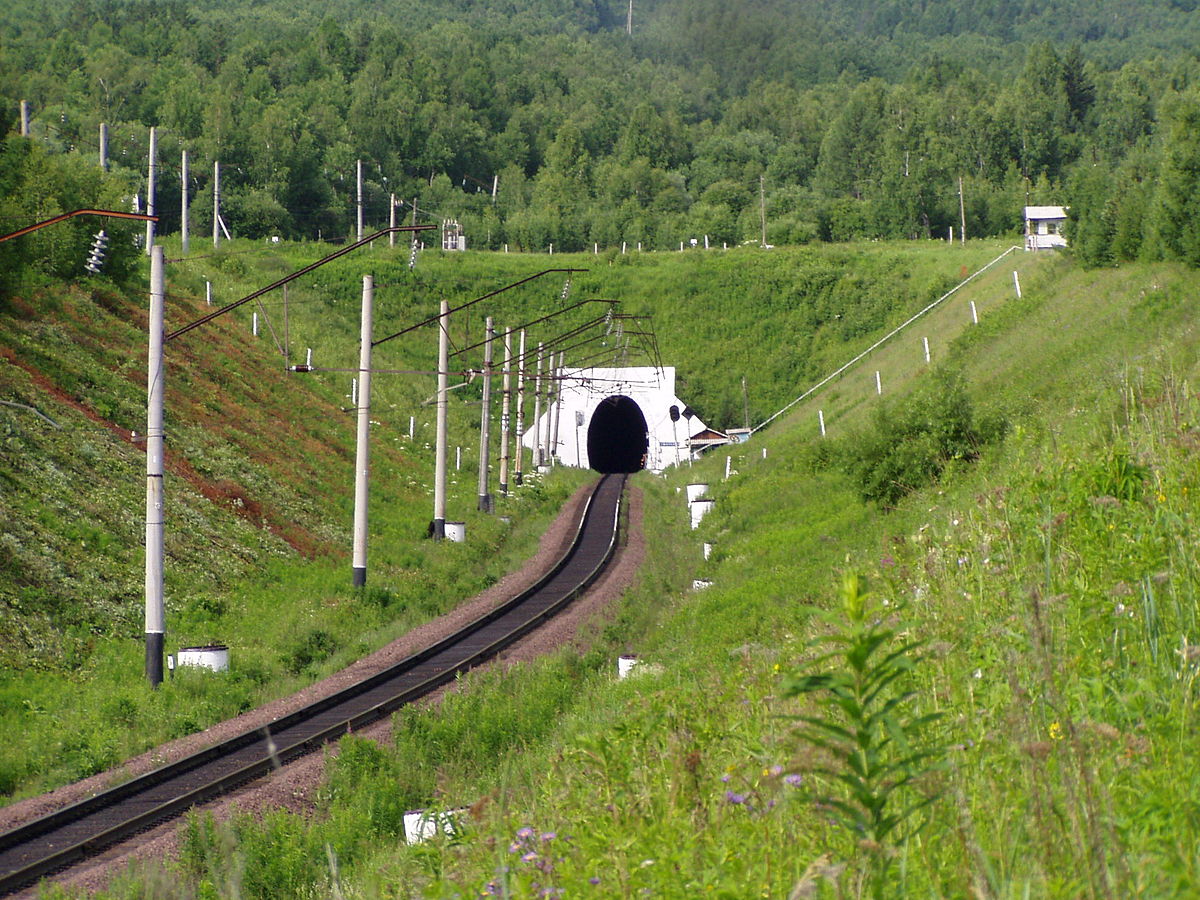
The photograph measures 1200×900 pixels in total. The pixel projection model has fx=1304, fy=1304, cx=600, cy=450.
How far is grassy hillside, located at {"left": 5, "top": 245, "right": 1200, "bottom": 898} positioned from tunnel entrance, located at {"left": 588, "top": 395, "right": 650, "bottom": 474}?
54.7 m

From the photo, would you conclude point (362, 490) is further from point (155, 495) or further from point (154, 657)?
point (154, 657)

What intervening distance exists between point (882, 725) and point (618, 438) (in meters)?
82.7

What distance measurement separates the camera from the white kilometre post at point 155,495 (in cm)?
1873

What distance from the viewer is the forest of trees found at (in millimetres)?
103938

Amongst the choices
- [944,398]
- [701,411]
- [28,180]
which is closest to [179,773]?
[944,398]

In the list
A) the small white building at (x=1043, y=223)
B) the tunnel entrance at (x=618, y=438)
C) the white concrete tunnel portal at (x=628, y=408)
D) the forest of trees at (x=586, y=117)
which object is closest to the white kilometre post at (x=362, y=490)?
the white concrete tunnel portal at (x=628, y=408)

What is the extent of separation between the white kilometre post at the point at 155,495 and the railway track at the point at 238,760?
2664 mm

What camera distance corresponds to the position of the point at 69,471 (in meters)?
25.9

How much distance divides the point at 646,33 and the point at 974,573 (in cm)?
17312

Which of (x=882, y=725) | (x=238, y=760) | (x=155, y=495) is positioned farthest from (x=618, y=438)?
(x=882, y=725)

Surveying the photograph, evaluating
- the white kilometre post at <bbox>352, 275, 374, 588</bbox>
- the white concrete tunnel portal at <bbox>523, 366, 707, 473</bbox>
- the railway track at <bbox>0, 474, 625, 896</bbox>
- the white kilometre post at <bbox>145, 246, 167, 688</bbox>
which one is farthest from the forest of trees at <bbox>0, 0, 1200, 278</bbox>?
the white kilometre post at <bbox>145, 246, 167, 688</bbox>

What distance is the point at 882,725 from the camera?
215 inches

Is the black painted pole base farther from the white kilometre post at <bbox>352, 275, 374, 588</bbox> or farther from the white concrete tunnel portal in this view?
the white concrete tunnel portal

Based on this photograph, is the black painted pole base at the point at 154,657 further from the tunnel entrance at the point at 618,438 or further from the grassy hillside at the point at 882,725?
the tunnel entrance at the point at 618,438
